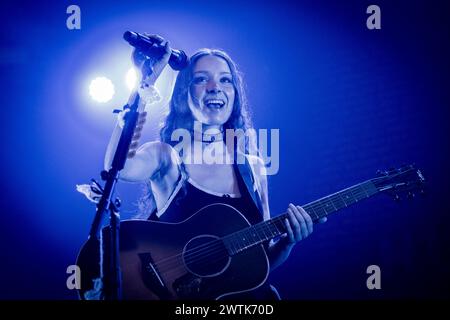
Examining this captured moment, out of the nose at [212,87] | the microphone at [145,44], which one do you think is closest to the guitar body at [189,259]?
the nose at [212,87]

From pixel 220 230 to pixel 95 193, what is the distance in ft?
2.48

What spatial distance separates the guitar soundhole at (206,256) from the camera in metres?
1.93

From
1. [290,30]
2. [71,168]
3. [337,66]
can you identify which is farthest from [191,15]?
[71,168]

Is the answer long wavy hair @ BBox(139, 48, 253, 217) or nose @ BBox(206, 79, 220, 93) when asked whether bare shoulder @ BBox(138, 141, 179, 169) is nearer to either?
long wavy hair @ BBox(139, 48, 253, 217)

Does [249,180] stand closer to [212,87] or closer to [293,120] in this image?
[293,120]

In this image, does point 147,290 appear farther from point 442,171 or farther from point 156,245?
point 442,171

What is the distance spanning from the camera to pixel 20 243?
223cm

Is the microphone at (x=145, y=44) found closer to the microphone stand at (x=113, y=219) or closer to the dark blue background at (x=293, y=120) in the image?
the microphone stand at (x=113, y=219)

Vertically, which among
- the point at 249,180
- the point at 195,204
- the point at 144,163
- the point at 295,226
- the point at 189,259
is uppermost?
the point at 144,163

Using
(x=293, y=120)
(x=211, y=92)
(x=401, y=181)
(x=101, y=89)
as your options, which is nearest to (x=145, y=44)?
(x=211, y=92)

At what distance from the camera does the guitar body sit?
6.16 ft

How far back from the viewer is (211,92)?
217 centimetres

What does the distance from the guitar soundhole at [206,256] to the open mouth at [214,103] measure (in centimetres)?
68

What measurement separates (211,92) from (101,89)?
607 mm
